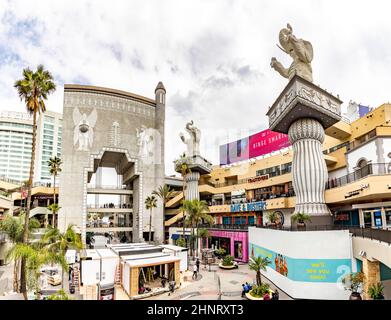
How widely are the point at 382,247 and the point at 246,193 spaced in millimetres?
32748

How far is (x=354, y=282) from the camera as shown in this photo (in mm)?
17781

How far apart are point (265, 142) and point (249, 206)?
12569 millimetres

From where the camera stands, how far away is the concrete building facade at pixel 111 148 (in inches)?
1973

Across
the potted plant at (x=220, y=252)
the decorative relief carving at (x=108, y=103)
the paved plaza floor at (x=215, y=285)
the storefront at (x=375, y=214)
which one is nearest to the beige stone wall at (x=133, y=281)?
the paved plaza floor at (x=215, y=285)

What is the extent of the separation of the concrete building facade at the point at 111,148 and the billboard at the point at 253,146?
13.4 meters

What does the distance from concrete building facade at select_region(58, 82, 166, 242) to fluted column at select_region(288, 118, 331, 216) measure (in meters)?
33.8

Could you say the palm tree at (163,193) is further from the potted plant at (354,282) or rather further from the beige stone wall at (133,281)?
the potted plant at (354,282)

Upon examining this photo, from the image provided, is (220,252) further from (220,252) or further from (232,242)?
(232,242)

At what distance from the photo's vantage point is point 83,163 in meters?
51.0

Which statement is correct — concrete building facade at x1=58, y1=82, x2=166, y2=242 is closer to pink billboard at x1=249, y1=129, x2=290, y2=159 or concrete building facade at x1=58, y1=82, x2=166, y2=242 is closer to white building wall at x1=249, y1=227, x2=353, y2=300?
pink billboard at x1=249, y1=129, x2=290, y2=159

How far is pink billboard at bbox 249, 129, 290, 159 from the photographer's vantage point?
155 feet

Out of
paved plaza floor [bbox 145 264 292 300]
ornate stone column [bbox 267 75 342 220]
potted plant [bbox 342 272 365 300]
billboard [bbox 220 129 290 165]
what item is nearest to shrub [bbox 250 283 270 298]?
paved plaza floor [bbox 145 264 292 300]
